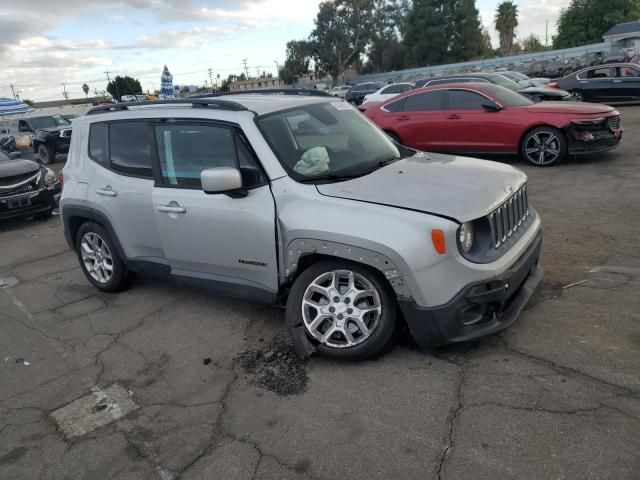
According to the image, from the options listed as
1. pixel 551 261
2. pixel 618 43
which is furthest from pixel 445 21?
pixel 551 261

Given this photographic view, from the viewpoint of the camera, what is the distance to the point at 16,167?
9.77m

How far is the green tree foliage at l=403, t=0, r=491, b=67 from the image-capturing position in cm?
6744

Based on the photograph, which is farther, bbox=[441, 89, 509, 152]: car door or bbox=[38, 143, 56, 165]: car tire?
bbox=[38, 143, 56, 165]: car tire

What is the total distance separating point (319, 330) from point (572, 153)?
7.45 m

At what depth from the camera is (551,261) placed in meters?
5.27

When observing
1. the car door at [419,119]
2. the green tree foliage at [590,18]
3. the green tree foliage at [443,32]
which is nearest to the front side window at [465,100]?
the car door at [419,119]

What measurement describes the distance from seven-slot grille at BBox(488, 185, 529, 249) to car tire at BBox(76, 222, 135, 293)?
3.51 metres

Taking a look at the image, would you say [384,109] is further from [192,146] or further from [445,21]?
[445,21]

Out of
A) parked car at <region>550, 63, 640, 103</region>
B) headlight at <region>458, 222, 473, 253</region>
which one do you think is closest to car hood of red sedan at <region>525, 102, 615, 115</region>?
headlight at <region>458, 222, 473, 253</region>

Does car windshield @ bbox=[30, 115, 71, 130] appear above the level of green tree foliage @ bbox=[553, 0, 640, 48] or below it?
below

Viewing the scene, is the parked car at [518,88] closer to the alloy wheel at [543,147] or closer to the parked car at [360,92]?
the alloy wheel at [543,147]

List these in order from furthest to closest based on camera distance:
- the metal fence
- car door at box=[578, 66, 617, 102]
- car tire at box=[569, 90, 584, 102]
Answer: the metal fence → car tire at box=[569, 90, 584, 102] → car door at box=[578, 66, 617, 102]

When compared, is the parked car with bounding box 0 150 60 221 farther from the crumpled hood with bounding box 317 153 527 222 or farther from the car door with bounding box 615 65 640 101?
the car door with bounding box 615 65 640 101

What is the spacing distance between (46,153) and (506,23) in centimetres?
8311
